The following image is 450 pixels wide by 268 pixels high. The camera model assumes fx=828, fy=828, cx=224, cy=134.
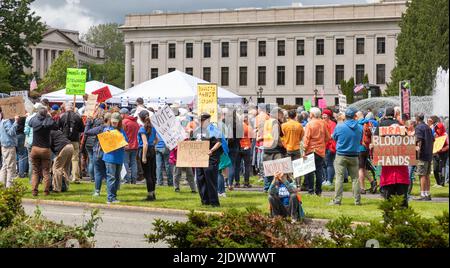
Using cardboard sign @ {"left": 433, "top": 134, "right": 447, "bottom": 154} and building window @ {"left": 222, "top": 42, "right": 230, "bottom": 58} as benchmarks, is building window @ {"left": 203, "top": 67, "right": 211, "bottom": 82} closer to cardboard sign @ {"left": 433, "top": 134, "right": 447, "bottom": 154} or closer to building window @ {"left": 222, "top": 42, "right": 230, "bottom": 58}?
building window @ {"left": 222, "top": 42, "right": 230, "bottom": 58}

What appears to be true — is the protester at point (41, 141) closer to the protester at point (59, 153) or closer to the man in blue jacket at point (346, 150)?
the protester at point (59, 153)

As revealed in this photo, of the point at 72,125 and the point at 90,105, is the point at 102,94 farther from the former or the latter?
the point at 72,125

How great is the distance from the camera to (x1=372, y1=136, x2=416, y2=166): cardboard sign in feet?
44.1

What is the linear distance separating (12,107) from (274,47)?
83.8 m

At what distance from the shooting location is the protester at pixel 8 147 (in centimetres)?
1908

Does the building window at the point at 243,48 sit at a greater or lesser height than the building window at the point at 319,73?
greater

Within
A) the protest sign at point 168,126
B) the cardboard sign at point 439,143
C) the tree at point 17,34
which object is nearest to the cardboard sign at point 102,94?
the protest sign at point 168,126

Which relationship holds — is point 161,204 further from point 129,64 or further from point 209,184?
point 129,64

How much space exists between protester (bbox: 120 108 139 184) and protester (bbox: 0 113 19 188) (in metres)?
2.73

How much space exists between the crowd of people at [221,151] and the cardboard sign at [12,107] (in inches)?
→ 7.0

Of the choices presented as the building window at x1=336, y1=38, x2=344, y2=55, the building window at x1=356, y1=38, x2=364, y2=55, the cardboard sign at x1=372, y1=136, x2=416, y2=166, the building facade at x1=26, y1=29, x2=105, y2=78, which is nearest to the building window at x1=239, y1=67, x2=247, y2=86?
the building window at x1=336, y1=38, x2=344, y2=55

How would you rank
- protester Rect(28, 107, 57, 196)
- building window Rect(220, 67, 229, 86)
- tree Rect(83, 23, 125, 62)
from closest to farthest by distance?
protester Rect(28, 107, 57, 196), tree Rect(83, 23, 125, 62), building window Rect(220, 67, 229, 86)
